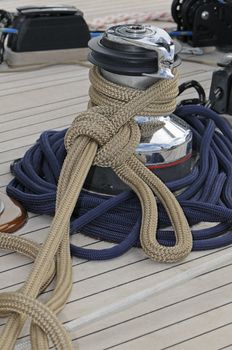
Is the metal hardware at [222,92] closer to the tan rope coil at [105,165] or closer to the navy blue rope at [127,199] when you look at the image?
the navy blue rope at [127,199]

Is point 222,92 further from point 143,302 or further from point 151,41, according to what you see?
point 143,302

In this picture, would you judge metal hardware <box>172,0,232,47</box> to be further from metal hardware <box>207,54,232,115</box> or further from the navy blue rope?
the navy blue rope

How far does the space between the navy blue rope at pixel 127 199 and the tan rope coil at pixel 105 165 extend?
0.04 m

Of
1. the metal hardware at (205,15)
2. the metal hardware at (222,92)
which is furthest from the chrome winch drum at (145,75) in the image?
→ the metal hardware at (205,15)

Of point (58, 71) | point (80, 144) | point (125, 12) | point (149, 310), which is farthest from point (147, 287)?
point (125, 12)

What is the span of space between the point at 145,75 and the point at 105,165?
0.22 meters

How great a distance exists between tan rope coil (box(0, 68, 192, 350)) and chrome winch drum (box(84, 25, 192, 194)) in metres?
0.03

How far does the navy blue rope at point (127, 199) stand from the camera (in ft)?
5.39

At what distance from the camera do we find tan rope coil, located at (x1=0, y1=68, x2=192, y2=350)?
1.44 metres

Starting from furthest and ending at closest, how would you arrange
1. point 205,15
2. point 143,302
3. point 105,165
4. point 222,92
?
point 205,15, point 222,92, point 105,165, point 143,302

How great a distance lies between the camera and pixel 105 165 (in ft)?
5.34

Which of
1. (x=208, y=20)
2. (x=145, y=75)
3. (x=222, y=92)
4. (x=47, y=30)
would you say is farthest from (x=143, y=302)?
(x=208, y=20)

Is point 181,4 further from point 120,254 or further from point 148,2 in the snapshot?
point 120,254

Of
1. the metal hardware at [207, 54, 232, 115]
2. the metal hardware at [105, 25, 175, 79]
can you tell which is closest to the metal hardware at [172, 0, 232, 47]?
the metal hardware at [207, 54, 232, 115]
